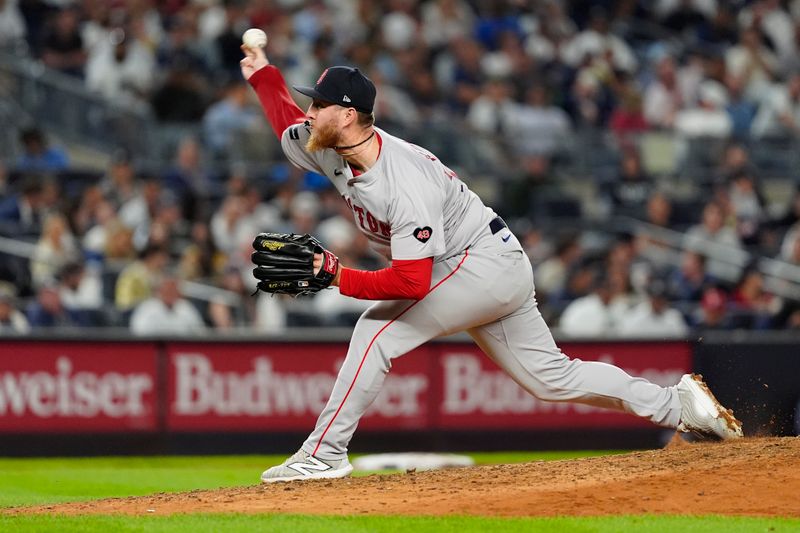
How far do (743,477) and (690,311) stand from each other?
7.98 m

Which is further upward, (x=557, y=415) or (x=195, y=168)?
(x=195, y=168)

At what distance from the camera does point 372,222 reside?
278 inches

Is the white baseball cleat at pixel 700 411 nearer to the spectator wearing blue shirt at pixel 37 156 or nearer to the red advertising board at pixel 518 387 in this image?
the red advertising board at pixel 518 387

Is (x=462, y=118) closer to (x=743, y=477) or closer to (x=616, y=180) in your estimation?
(x=616, y=180)

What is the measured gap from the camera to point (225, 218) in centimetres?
1453

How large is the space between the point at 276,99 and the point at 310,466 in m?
2.00

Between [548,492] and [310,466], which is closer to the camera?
[548,492]

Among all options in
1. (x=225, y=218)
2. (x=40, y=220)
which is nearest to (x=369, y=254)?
(x=225, y=218)

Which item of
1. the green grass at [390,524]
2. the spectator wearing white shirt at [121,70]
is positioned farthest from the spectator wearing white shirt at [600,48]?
the green grass at [390,524]

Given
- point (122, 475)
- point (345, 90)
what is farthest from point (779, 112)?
point (345, 90)

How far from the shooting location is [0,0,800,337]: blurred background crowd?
13.9 m

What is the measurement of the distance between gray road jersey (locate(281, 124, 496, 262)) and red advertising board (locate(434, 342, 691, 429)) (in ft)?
18.8

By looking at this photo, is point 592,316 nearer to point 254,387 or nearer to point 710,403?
point 254,387

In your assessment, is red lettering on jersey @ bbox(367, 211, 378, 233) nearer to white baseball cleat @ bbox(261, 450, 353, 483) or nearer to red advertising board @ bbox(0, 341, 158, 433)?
white baseball cleat @ bbox(261, 450, 353, 483)
